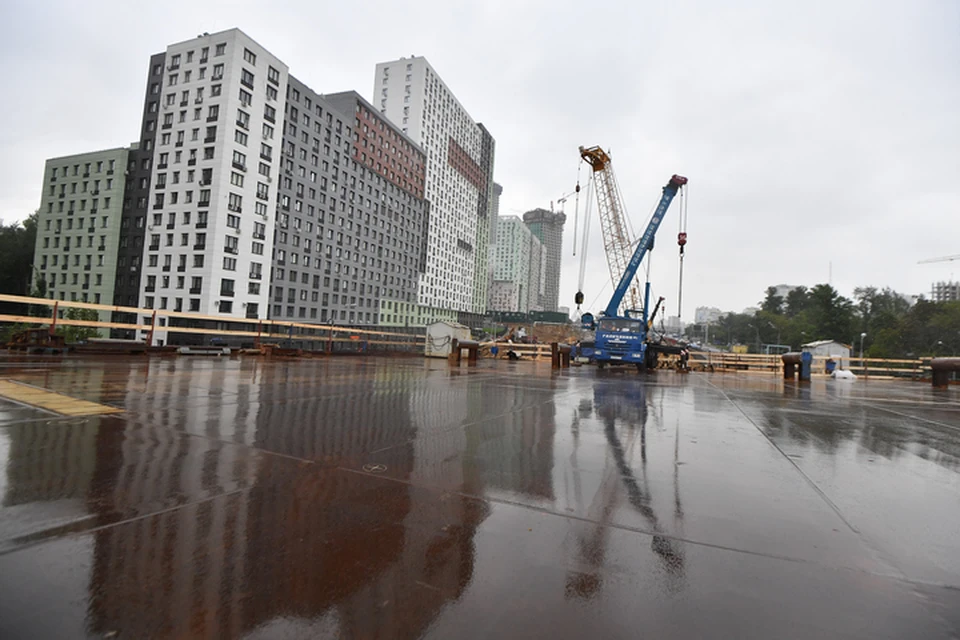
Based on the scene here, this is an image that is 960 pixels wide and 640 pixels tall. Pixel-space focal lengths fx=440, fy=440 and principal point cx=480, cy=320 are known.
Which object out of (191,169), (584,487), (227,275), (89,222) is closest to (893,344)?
(584,487)

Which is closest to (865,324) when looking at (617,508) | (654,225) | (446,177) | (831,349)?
(831,349)

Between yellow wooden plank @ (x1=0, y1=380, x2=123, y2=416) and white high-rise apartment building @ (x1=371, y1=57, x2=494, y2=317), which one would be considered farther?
white high-rise apartment building @ (x1=371, y1=57, x2=494, y2=317)

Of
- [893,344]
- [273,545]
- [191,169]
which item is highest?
[191,169]

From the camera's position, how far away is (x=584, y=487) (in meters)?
3.81

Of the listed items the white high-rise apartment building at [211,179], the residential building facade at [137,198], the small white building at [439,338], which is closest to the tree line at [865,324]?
the small white building at [439,338]

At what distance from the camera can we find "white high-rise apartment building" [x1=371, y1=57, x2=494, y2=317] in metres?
95.2

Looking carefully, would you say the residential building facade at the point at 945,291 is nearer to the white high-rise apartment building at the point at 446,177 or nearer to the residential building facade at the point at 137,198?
the white high-rise apartment building at the point at 446,177

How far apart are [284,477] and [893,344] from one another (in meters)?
82.0

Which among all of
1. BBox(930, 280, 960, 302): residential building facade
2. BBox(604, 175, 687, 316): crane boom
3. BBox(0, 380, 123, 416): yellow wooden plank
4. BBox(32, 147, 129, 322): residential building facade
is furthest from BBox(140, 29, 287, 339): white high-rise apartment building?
BBox(930, 280, 960, 302): residential building facade

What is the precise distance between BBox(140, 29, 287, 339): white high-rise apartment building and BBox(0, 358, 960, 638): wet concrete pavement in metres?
51.4

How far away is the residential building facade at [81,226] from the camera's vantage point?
192 ft

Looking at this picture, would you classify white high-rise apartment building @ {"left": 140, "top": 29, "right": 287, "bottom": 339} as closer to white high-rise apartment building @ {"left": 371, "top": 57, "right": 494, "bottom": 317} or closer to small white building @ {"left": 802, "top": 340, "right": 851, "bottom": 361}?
white high-rise apartment building @ {"left": 371, "top": 57, "right": 494, "bottom": 317}

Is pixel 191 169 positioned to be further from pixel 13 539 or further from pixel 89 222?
pixel 13 539

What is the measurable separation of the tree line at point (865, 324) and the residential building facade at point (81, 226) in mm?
104353
